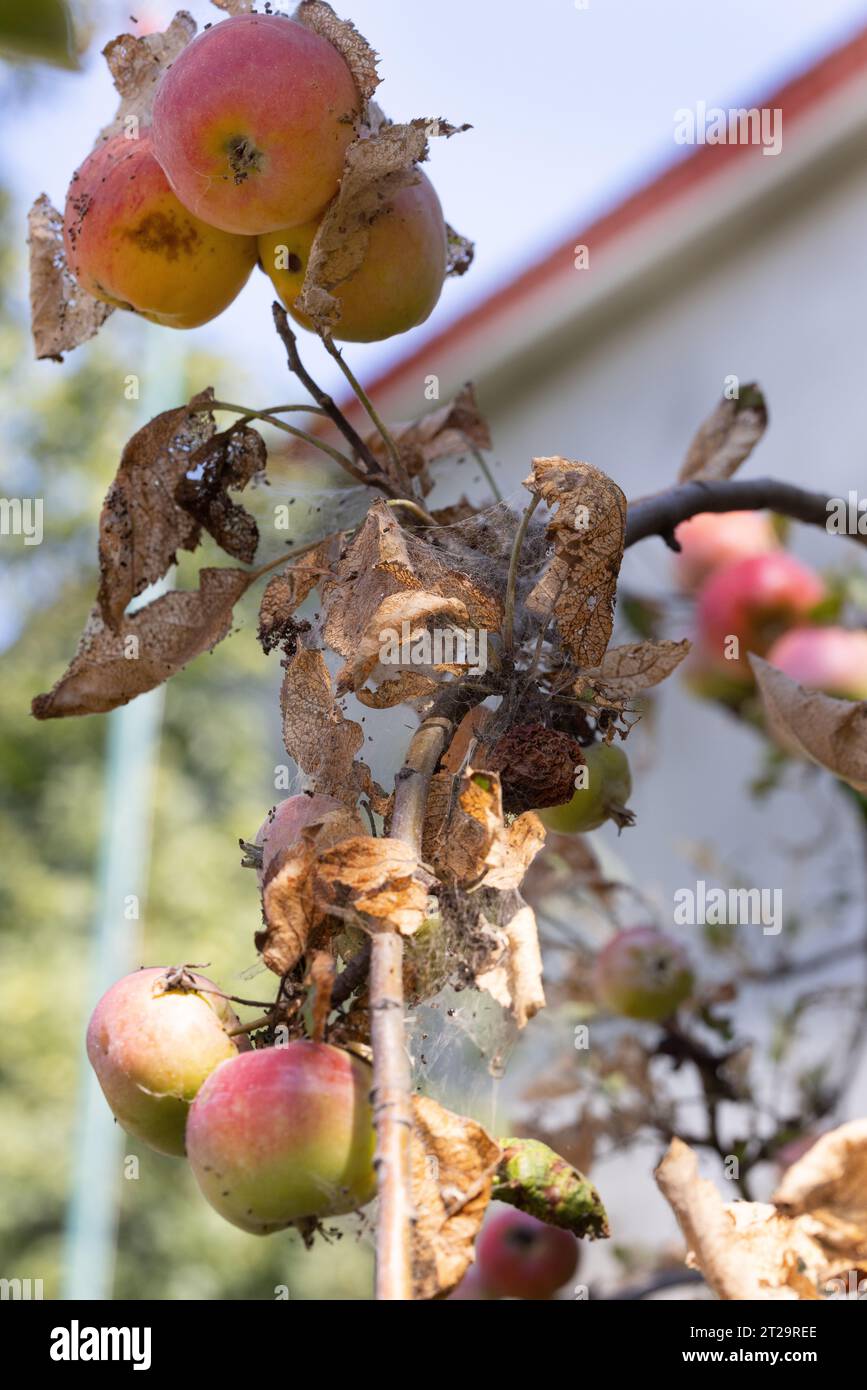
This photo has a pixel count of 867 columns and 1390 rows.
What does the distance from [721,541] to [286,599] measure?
1.41 meters

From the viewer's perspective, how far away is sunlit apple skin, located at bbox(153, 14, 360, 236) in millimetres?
609

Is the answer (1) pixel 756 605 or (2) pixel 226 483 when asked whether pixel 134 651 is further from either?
→ (1) pixel 756 605

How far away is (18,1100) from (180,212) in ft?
11.4

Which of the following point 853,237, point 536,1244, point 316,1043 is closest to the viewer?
point 316,1043

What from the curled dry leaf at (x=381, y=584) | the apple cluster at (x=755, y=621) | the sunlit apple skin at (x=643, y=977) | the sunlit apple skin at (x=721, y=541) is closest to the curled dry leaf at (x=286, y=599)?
the curled dry leaf at (x=381, y=584)

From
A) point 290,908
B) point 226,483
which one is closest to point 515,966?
point 290,908

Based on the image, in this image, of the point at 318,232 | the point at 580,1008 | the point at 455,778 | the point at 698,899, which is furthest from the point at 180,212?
the point at 698,899

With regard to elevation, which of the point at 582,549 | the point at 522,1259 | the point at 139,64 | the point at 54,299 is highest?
the point at 139,64

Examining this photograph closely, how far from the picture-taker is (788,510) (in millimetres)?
858

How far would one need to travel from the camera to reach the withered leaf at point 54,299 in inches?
29.7

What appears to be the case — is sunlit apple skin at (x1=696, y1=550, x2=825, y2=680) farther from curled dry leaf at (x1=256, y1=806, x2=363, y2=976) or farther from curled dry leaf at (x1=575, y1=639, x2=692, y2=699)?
curled dry leaf at (x1=256, y1=806, x2=363, y2=976)

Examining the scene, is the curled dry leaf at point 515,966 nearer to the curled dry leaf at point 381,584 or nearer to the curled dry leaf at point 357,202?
the curled dry leaf at point 381,584

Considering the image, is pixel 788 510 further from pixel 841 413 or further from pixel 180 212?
pixel 841 413

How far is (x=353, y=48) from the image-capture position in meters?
0.63
